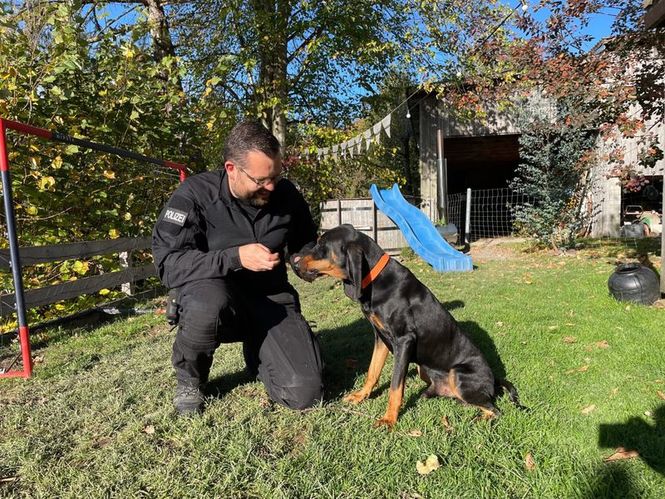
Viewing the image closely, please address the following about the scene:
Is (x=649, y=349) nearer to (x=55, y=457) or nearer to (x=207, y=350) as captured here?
(x=207, y=350)

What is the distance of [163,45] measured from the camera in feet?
30.8

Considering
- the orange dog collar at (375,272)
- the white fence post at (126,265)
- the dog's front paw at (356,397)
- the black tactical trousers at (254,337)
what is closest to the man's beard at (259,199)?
the black tactical trousers at (254,337)

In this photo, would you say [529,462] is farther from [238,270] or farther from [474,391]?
[238,270]

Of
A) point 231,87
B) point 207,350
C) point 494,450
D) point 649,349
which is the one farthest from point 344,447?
point 231,87

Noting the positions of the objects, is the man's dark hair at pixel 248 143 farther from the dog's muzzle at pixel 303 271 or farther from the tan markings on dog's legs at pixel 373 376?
the tan markings on dog's legs at pixel 373 376

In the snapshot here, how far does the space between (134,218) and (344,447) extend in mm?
5397

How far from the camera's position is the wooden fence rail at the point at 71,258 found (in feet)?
14.2

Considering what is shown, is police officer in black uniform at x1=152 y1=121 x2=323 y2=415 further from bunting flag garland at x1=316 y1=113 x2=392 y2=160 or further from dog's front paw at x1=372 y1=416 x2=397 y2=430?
bunting flag garland at x1=316 y1=113 x2=392 y2=160

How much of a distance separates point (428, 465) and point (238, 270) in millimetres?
1543

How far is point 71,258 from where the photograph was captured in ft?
16.4

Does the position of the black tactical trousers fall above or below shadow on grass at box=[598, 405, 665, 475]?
above

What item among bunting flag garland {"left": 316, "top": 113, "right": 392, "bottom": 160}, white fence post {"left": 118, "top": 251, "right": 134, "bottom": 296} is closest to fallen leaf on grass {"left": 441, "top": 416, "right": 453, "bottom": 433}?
white fence post {"left": 118, "top": 251, "right": 134, "bottom": 296}

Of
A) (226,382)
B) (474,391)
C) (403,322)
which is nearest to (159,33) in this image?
(226,382)

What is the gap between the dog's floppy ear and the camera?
2.72 metres
